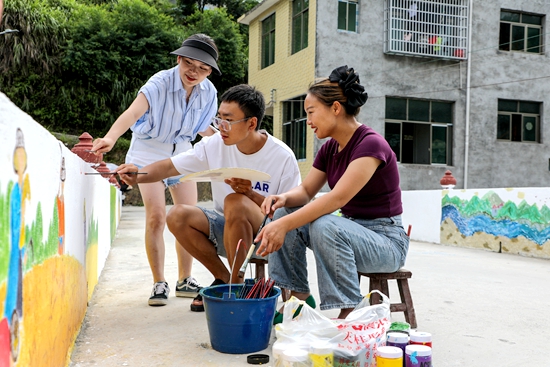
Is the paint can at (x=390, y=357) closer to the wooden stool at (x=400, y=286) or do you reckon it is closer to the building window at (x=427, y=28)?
the wooden stool at (x=400, y=286)

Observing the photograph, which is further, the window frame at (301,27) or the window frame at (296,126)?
the window frame at (296,126)

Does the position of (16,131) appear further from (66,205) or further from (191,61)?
(191,61)

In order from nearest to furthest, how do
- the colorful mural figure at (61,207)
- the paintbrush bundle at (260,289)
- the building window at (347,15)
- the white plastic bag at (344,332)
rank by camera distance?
the white plastic bag at (344,332), the colorful mural figure at (61,207), the paintbrush bundle at (260,289), the building window at (347,15)

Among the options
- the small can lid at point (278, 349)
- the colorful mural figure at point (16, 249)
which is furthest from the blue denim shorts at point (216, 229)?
the colorful mural figure at point (16, 249)

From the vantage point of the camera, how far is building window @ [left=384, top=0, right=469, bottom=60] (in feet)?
42.6

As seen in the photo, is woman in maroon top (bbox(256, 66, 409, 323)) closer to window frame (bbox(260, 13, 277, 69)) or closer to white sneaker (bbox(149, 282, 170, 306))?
white sneaker (bbox(149, 282, 170, 306))

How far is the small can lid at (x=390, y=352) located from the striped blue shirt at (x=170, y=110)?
2111 mm

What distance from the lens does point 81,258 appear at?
2926mm

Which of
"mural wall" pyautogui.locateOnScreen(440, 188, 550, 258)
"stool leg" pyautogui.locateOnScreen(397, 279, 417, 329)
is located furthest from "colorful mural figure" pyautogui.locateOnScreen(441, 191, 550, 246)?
"stool leg" pyautogui.locateOnScreen(397, 279, 417, 329)

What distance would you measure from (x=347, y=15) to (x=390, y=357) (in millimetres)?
11899

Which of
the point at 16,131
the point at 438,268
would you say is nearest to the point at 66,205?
the point at 16,131

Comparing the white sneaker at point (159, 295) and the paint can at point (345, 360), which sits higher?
the paint can at point (345, 360)

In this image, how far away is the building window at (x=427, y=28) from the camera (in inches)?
511

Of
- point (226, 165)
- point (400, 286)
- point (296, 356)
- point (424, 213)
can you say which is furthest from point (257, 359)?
point (424, 213)
